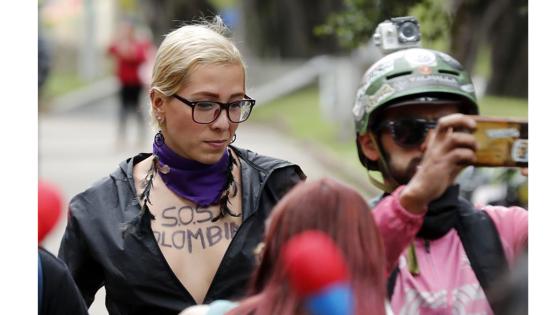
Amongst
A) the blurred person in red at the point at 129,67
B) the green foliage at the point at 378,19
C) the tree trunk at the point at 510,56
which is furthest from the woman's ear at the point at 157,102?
the blurred person in red at the point at 129,67

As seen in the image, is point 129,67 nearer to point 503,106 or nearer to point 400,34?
point 503,106

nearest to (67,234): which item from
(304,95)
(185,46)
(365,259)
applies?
(185,46)

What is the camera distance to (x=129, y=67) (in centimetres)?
2095

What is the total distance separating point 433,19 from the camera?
7430mm

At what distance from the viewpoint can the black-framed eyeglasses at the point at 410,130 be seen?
3.82 m

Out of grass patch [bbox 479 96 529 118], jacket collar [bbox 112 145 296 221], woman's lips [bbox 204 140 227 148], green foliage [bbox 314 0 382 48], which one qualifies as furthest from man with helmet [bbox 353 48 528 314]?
grass patch [bbox 479 96 529 118]

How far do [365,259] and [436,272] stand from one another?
87 centimetres

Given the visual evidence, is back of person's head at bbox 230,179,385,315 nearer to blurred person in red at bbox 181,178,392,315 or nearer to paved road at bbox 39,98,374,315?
blurred person in red at bbox 181,178,392,315

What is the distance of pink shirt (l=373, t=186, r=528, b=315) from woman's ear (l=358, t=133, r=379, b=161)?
444 millimetres

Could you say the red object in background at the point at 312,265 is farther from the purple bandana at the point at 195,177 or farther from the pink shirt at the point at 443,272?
the purple bandana at the point at 195,177

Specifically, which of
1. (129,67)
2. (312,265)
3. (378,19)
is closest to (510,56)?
(378,19)

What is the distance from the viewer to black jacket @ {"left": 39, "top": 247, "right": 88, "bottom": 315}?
3.30m

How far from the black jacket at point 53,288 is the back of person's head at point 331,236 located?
2.15 feet
